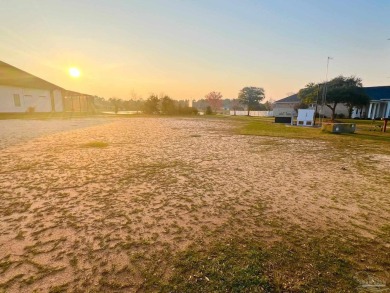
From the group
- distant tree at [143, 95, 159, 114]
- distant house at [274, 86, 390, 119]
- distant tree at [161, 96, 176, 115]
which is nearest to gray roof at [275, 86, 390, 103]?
distant house at [274, 86, 390, 119]

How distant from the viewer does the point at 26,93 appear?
31.0 metres

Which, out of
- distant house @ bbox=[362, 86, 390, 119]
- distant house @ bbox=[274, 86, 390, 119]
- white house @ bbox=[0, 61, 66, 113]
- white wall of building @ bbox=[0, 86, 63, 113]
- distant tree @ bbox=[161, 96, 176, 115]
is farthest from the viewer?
distant tree @ bbox=[161, 96, 176, 115]

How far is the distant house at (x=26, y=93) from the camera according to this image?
28.7m

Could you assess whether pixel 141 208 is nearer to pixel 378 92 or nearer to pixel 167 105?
pixel 167 105

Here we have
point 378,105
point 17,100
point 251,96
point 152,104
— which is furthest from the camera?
point 251,96

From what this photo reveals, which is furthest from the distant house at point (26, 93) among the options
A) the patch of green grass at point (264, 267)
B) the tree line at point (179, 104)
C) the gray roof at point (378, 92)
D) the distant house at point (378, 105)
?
the gray roof at point (378, 92)

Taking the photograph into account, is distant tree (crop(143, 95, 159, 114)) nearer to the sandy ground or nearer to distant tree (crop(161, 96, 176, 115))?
distant tree (crop(161, 96, 176, 115))

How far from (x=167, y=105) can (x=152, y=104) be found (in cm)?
311

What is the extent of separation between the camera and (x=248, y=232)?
99.1 inches

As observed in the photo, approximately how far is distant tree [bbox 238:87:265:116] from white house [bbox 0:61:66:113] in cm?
5103

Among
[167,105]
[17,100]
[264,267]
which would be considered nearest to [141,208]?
[264,267]

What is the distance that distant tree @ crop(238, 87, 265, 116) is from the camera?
67438mm

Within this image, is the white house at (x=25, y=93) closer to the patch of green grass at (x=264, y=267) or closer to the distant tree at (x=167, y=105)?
the distant tree at (x=167, y=105)

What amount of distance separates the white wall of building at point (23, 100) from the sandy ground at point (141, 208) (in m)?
31.5
